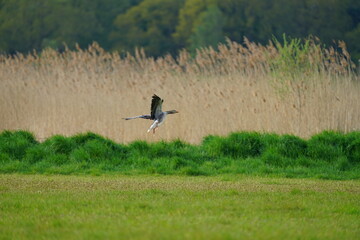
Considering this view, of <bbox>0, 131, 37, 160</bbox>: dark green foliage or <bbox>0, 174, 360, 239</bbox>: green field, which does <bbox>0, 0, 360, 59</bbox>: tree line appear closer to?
<bbox>0, 131, 37, 160</bbox>: dark green foliage

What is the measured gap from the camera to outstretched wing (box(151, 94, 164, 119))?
972 centimetres

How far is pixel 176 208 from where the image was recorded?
725cm

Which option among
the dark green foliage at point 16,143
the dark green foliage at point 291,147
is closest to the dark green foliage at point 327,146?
the dark green foliage at point 291,147

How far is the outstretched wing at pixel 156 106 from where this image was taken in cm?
972

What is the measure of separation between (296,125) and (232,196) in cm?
533

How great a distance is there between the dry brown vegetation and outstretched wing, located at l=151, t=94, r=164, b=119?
Result: 10.9 feet

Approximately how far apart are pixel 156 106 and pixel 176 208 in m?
2.94

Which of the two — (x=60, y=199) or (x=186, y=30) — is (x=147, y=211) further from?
(x=186, y=30)

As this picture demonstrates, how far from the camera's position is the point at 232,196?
818cm

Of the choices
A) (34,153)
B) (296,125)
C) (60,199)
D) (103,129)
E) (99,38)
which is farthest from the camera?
(99,38)

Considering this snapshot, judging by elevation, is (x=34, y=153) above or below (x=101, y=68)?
below

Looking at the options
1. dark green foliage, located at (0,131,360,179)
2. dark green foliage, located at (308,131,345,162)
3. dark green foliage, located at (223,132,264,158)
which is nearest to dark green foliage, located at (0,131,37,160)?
dark green foliage, located at (0,131,360,179)

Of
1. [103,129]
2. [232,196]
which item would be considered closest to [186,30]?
[103,129]

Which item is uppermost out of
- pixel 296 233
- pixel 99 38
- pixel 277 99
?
pixel 99 38
